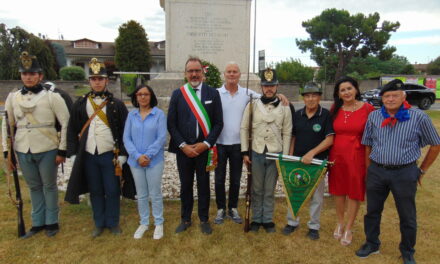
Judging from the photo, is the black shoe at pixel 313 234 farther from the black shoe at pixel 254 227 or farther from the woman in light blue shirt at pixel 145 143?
the woman in light blue shirt at pixel 145 143

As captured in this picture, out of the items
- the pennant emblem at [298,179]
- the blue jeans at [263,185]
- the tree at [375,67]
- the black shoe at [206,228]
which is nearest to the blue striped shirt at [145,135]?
Answer: the black shoe at [206,228]

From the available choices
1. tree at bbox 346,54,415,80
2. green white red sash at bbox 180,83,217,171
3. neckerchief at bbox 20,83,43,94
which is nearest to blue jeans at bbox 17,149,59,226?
neckerchief at bbox 20,83,43,94

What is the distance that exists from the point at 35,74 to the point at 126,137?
1276 millimetres

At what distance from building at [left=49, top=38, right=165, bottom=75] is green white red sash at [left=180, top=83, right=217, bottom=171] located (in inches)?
1641

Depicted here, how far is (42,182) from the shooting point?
368cm

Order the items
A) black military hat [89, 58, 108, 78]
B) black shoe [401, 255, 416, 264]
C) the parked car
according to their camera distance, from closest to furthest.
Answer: black shoe [401, 255, 416, 264]
black military hat [89, 58, 108, 78]
the parked car

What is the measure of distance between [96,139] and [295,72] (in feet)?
119

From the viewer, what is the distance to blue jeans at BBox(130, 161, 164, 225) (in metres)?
3.55

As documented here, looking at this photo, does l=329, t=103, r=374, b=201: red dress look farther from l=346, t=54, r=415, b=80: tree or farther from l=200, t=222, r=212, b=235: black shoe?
l=346, t=54, r=415, b=80: tree

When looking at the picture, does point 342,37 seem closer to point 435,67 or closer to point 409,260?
point 435,67

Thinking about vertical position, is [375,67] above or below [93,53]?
below

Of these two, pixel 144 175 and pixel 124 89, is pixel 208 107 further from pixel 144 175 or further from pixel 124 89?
pixel 124 89

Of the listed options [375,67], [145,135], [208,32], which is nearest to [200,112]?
[145,135]

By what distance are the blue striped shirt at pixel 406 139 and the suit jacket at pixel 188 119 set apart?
1.73m
